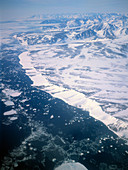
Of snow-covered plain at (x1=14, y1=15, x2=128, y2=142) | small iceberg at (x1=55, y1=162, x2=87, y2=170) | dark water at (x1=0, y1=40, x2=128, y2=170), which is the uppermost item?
snow-covered plain at (x1=14, y1=15, x2=128, y2=142)

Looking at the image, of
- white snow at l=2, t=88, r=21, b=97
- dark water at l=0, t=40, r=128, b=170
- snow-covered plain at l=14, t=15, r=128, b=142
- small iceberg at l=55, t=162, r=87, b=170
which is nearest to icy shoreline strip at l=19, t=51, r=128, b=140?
snow-covered plain at l=14, t=15, r=128, b=142

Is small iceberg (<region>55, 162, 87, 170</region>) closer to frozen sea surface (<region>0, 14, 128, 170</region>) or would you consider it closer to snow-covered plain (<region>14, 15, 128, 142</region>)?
frozen sea surface (<region>0, 14, 128, 170</region>)

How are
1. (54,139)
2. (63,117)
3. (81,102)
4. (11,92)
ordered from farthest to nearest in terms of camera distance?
(11,92) → (81,102) → (63,117) → (54,139)

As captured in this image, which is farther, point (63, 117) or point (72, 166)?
point (63, 117)

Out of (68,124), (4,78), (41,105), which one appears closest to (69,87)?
(41,105)

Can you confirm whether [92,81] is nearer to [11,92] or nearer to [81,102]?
[81,102]

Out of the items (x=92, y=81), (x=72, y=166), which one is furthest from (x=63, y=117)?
(x=92, y=81)

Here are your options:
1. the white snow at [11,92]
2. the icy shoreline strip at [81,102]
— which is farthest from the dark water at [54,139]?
the white snow at [11,92]

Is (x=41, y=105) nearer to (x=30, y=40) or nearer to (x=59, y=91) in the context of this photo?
(x=59, y=91)

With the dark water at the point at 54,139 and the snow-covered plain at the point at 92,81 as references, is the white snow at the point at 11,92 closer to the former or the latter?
the dark water at the point at 54,139
